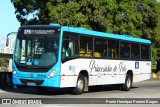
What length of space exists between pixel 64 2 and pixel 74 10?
164 centimetres

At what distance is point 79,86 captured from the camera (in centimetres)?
2005

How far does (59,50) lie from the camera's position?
18609mm

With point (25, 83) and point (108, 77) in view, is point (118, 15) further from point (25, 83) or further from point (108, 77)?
point (25, 83)

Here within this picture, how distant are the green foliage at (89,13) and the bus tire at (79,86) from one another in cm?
1257

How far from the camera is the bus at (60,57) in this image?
18672mm

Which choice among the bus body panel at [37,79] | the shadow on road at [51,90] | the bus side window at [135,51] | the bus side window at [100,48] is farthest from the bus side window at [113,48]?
the bus body panel at [37,79]

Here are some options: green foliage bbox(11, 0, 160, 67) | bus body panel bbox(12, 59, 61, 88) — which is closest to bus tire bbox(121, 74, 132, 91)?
bus body panel bbox(12, 59, 61, 88)

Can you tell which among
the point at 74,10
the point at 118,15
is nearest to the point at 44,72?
the point at 74,10

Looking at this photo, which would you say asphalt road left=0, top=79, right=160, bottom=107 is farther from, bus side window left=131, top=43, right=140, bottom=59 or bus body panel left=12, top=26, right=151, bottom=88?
bus side window left=131, top=43, right=140, bottom=59

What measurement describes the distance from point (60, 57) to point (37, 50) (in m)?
1.08

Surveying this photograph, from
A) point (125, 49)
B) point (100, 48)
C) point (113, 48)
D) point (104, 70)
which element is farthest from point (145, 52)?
point (100, 48)

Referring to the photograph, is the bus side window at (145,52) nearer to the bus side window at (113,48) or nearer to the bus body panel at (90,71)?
the bus body panel at (90,71)

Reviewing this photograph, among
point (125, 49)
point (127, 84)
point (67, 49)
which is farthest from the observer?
point (127, 84)

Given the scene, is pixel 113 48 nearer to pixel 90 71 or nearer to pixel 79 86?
pixel 90 71
